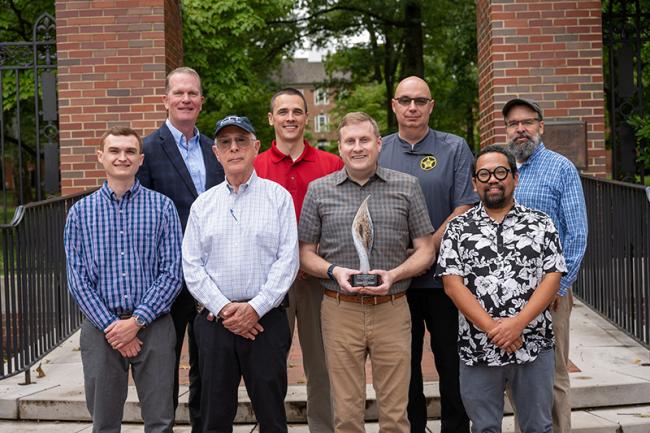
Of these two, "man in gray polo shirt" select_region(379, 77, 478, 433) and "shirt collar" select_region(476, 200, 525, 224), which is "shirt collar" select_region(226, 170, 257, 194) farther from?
"shirt collar" select_region(476, 200, 525, 224)

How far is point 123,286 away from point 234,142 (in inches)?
36.3

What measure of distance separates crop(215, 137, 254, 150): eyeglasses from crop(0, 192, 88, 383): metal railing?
7.37 ft

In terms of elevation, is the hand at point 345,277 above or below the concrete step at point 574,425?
above

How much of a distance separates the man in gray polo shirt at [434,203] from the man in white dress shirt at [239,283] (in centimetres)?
87

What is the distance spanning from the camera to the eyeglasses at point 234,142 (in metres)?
4.22

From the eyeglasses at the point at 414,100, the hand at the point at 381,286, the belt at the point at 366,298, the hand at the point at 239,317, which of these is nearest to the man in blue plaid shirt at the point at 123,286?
the hand at the point at 239,317

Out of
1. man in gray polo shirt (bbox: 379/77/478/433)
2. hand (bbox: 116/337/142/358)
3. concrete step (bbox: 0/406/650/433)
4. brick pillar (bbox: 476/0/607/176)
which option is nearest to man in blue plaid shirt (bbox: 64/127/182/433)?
hand (bbox: 116/337/142/358)

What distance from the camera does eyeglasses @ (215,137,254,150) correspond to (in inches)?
166

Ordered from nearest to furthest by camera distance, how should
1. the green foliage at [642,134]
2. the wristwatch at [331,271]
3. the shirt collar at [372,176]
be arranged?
the wristwatch at [331,271], the shirt collar at [372,176], the green foliage at [642,134]

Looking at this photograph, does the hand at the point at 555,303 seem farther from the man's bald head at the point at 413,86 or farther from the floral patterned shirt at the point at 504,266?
the man's bald head at the point at 413,86

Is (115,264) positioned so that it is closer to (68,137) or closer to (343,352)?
(343,352)

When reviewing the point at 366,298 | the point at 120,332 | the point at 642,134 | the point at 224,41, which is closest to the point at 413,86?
the point at 366,298

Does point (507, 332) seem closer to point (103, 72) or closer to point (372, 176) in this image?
point (372, 176)

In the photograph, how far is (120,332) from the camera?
13.4 feet
